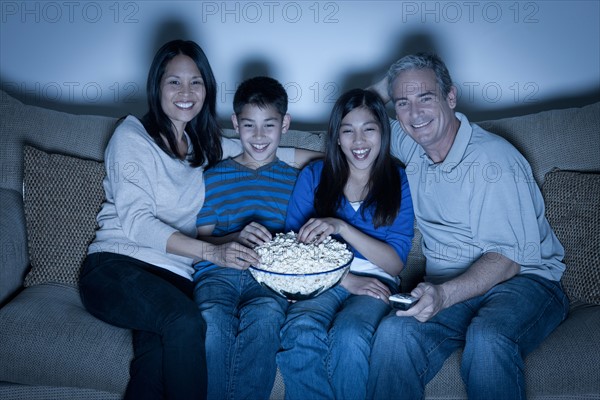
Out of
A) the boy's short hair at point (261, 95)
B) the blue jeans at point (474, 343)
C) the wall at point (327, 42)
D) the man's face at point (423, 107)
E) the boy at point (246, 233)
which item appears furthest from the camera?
the wall at point (327, 42)

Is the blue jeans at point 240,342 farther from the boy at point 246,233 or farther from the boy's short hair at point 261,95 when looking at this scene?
the boy's short hair at point 261,95

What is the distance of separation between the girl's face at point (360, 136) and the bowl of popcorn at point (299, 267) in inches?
15.3

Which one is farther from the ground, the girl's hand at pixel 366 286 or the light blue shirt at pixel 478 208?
the light blue shirt at pixel 478 208

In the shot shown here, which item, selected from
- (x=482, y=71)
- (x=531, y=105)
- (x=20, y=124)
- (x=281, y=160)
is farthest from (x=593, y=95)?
(x=20, y=124)

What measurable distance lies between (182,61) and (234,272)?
30.3 inches

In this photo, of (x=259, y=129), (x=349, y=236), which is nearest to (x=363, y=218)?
(x=349, y=236)

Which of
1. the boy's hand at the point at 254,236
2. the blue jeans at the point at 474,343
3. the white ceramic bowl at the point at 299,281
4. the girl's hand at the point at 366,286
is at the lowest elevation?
the blue jeans at the point at 474,343

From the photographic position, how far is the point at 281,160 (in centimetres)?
235

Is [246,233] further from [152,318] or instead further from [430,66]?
[430,66]

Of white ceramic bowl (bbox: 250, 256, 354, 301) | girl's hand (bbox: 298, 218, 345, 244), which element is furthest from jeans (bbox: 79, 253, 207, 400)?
girl's hand (bbox: 298, 218, 345, 244)

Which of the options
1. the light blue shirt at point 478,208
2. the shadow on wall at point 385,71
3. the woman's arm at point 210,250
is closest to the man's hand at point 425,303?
the light blue shirt at point 478,208

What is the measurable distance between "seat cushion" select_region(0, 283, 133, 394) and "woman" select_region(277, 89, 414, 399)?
50cm

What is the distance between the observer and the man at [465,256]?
1744mm

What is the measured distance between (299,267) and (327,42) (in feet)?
4.42
